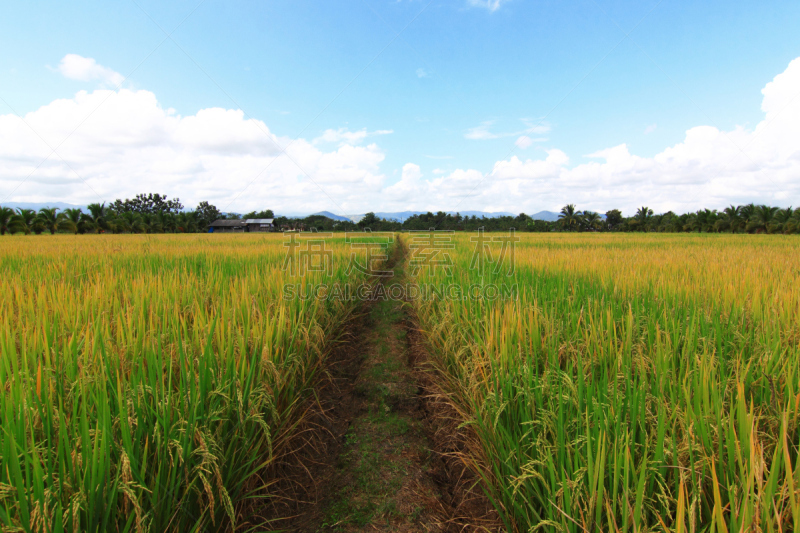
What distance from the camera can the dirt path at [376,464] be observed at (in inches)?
56.7

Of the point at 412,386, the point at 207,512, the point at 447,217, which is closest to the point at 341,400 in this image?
the point at 412,386

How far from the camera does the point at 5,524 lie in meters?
0.80

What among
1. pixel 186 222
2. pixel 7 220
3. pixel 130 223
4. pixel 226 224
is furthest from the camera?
pixel 226 224

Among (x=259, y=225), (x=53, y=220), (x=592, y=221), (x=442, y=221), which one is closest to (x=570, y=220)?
(x=592, y=221)


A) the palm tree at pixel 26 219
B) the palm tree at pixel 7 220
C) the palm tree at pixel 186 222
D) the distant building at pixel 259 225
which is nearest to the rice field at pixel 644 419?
the palm tree at pixel 7 220

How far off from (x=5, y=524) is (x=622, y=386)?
2.05 metres

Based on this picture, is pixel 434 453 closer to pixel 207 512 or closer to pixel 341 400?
pixel 341 400

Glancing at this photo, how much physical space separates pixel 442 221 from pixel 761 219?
34539 millimetres

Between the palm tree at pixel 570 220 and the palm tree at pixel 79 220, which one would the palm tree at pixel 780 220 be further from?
the palm tree at pixel 79 220

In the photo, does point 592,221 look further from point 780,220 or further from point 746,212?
point 780,220

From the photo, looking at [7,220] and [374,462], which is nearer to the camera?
→ [374,462]

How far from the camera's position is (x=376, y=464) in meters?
1.79

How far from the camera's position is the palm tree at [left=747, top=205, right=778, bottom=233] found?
27.5 m

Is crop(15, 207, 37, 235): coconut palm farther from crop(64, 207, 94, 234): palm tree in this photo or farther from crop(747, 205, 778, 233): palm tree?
crop(747, 205, 778, 233): palm tree
